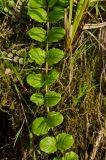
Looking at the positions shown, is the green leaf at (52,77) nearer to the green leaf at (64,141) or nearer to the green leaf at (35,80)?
the green leaf at (35,80)

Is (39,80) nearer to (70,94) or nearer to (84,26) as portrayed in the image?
(70,94)

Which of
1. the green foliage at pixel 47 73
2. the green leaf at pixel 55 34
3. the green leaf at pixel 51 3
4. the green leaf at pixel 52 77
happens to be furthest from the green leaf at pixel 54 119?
the green leaf at pixel 51 3

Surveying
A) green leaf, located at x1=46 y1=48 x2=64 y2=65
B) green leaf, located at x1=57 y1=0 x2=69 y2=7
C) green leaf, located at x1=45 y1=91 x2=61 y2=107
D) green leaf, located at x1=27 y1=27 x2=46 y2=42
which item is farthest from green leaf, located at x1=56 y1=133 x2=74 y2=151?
green leaf, located at x1=57 y1=0 x2=69 y2=7

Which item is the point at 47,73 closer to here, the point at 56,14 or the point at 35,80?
the point at 35,80

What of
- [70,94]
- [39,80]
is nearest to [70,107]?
[70,94]

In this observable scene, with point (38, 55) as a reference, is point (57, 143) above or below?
below

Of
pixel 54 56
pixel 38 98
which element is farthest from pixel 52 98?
pixel 54 56
